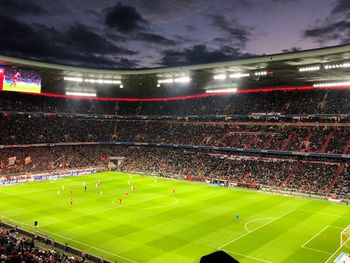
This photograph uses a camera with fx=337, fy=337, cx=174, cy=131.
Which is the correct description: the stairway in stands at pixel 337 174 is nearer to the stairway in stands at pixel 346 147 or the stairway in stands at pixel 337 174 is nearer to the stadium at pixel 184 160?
the stadium at pixel 184 160

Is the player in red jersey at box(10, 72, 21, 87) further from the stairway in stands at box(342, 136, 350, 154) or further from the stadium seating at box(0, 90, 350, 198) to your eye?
the stairway in stands at box(342, 136, 350, 154)

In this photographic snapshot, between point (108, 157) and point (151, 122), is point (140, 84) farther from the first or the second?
point (108, 157)

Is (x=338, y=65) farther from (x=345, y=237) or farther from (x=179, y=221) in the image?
(x=179, y=221)

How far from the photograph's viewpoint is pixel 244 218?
120 ft

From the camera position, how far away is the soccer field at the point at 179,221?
27.1m

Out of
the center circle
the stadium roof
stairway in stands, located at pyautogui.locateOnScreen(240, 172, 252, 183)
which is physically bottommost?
the center circle

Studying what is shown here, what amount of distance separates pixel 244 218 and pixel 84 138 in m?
53.3

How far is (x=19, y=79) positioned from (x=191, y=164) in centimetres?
3551

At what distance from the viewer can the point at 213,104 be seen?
262ft

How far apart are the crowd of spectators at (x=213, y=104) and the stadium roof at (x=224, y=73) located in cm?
261

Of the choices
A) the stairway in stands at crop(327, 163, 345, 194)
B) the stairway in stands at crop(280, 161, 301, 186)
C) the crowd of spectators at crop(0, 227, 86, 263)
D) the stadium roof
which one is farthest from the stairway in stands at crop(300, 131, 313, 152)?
the crowd of spectators at crop(0, 227, 86, 263)

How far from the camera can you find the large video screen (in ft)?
185

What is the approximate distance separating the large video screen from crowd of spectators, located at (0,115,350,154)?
45.5 feet

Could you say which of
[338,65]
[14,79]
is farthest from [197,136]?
[14,79]
